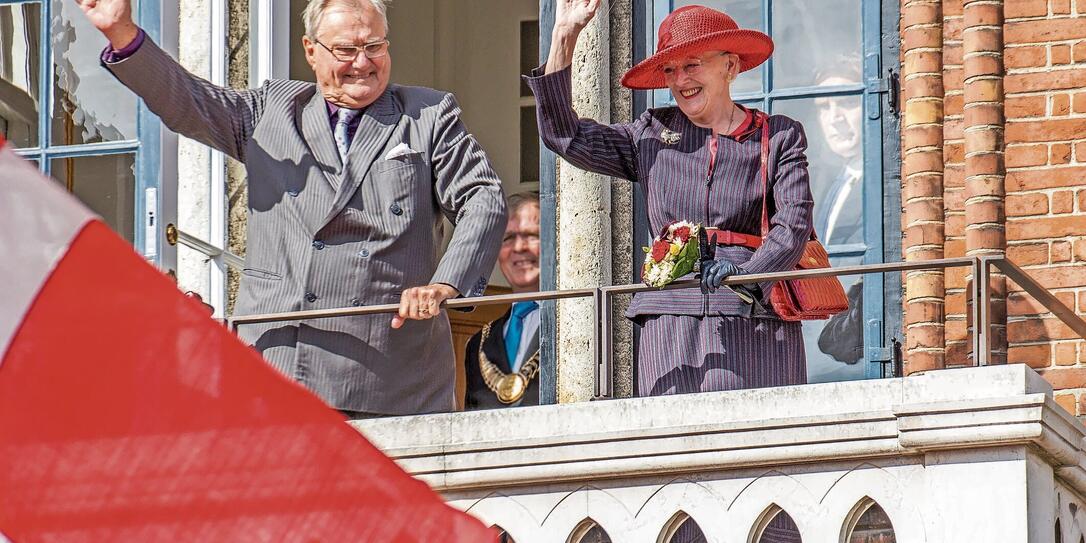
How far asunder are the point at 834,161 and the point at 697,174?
155 cm

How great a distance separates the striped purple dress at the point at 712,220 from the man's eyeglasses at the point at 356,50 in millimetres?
455

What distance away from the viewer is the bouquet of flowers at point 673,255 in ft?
26.7

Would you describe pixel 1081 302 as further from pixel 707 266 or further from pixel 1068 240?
pixel 707 266

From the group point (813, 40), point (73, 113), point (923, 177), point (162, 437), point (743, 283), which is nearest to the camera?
point (162, 437)

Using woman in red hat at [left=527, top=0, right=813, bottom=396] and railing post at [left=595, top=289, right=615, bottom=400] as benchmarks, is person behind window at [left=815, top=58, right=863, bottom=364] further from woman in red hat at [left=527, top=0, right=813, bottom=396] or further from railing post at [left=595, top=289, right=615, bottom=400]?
railing post at [left=595, top=289, right=615, bottom=400]

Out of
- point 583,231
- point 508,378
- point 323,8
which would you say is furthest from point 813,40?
point 323,8

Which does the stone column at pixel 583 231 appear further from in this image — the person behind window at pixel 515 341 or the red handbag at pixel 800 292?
the red handbag at pixel 800 292

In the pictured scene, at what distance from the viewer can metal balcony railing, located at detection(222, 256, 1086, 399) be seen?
8.05 m

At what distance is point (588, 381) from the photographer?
988 centimetres

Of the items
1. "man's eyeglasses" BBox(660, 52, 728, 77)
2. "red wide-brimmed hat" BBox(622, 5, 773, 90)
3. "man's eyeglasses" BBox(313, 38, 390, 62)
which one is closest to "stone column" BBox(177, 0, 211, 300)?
"man's eyeglasses" BBox(313, 38, 390, 62)

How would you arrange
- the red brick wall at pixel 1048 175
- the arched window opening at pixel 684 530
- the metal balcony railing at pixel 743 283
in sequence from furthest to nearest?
1. the red brick wall at pixel 1048 175
2. the arched window opening at pixel 684 530
3. the metal balcony railing at pixel 743 283

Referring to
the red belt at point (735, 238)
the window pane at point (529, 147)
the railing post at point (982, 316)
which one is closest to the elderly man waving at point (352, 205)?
the red belt at point (735, 238)

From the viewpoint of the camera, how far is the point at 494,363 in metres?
10.1

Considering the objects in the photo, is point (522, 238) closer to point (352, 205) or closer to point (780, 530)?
point (352, 205)
